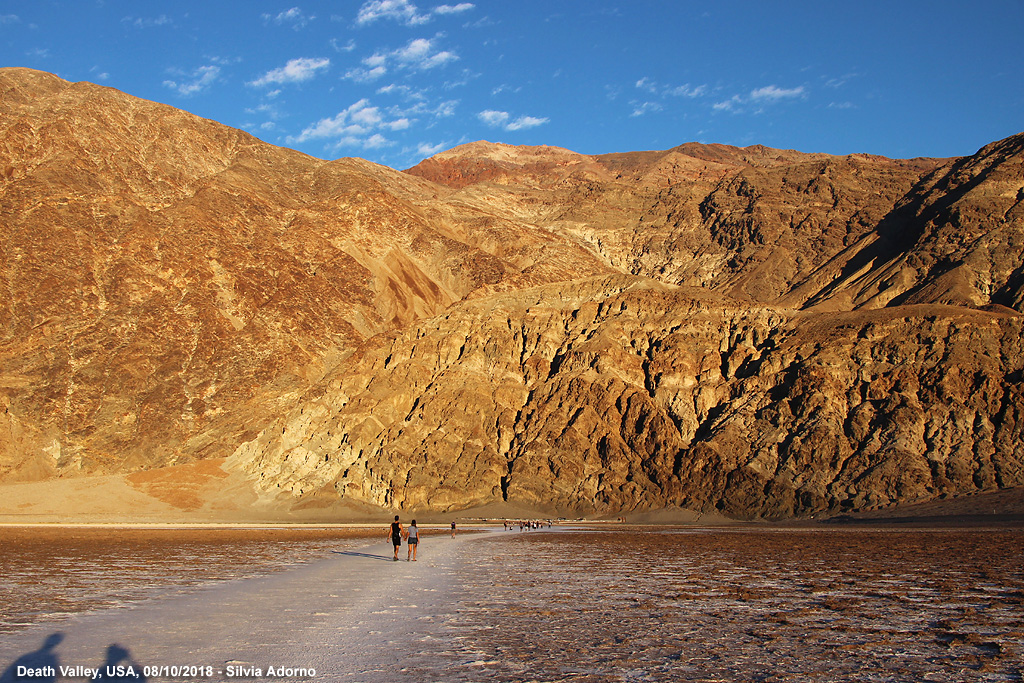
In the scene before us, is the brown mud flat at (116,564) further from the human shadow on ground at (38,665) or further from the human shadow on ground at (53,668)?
the human shadow on ground at (53,668)

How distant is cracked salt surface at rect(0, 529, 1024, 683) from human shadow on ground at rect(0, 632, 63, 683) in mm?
163

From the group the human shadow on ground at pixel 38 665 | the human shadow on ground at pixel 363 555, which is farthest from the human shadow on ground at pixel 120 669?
the human shadow on ground at pixel 363 555

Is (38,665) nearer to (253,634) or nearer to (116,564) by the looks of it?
(253,634)

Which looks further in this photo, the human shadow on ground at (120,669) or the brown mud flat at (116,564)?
the brown mud flat at (116,564)

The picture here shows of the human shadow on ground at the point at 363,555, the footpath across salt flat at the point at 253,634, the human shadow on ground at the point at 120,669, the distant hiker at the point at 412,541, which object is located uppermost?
the human shadow on ground at the point at 120,669

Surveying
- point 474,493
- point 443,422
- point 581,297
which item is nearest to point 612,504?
point 474,493

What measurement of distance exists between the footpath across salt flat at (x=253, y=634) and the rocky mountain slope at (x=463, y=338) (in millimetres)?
47612

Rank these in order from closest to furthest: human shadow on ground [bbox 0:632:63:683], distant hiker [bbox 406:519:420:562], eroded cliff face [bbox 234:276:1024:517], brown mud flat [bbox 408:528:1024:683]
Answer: human shadow on ground [bbox 0:632:63:683], brown mud flat [bbox 408:528:1024:683], distant hiker [bbox 406:519:420:562], eroded cliff face [bbox 234:276:1024:517]

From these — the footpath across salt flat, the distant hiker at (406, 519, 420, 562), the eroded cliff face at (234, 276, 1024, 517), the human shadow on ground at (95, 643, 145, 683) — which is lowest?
the distant hiker at (406, 519, 420, 562)

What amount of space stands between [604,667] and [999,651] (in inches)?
190

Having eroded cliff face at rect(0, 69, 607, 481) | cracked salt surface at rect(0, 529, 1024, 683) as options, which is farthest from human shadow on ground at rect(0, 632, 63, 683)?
eroded cliff face at rect(0, 69, 607, 481)

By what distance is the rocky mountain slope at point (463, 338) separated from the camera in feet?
201

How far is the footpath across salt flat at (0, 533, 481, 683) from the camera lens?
8.72m

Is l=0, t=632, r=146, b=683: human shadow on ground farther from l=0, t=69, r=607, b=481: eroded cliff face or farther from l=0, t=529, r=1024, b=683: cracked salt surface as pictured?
l=0, t=69, r=607, b=481: eroded cliff face
